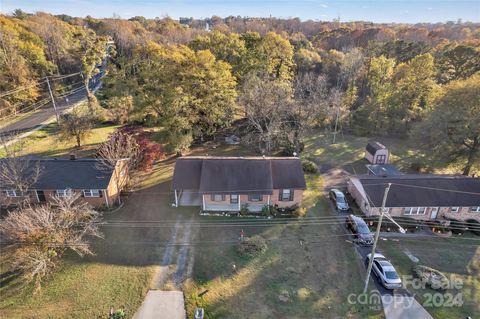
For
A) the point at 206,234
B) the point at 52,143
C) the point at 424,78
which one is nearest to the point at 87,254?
the point at 206,234

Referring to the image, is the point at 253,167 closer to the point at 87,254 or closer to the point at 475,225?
the point at 87,254

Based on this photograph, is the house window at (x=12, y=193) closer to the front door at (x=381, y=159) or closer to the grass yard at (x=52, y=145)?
the grass yard at (x=52, y=145)

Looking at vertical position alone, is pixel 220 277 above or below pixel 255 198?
below

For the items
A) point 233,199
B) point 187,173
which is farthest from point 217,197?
point 187,173

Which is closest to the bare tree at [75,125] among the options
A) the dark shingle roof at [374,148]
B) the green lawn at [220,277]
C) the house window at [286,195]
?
the green lawn at [220,277]

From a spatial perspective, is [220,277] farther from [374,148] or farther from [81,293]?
[374,148]
